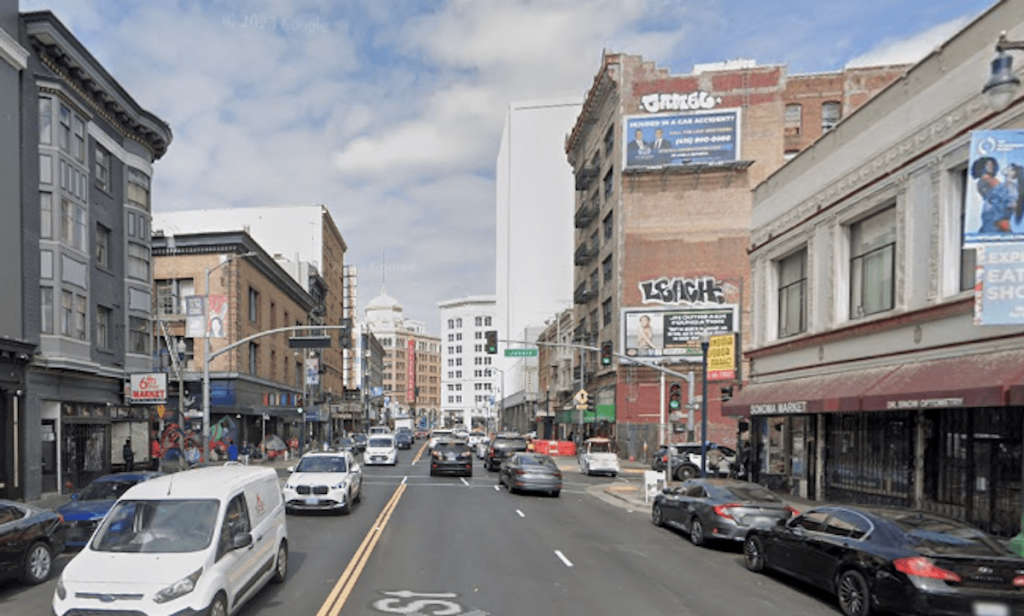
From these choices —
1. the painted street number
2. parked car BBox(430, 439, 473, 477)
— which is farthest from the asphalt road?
parked car BBox(430, 439, 473, 477)

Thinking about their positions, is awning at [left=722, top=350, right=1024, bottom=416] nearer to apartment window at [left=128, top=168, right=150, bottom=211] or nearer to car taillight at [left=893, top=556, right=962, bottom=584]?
car taillight at [left=893, top=556, right=962, bottom=584]

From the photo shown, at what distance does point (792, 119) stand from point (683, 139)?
1031 centimetres

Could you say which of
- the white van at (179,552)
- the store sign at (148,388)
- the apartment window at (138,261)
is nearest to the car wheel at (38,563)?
the white van at (179,552)

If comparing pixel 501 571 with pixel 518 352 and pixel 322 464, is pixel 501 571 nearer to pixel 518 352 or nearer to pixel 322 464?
pixel 322 464

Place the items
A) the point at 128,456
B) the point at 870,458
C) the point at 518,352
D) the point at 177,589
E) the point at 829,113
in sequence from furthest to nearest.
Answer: the point at 829,113 → the point at 518,352 → the point at 128,456 → the point at 870,458 → the point at 177,589

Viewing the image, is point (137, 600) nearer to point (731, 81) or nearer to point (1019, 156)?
point (1019, 156)

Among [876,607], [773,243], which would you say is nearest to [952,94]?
[773,243]

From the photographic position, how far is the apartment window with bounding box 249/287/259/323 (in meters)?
47.0

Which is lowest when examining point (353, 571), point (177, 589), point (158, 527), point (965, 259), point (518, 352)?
point (353, 571)

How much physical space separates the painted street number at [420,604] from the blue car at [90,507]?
21.8ft

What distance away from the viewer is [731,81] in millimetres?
50312

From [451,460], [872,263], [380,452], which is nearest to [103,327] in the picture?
[380,452]

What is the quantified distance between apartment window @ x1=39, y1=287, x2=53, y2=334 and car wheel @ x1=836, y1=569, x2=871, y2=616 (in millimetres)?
24794

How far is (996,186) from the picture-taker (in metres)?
10.5
